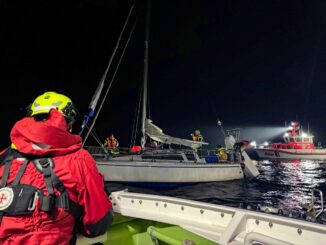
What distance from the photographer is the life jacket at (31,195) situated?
5.37 feet

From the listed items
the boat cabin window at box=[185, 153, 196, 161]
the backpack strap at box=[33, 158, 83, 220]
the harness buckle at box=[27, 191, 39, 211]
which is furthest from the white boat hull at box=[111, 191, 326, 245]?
the boat cabin window at box=[185, 153, 196, 161]

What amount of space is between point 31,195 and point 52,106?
0.83 meters

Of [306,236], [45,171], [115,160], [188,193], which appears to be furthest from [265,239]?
[115,160]

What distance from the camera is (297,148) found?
39.4 m

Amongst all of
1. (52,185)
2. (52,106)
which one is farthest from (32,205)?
(52,106)

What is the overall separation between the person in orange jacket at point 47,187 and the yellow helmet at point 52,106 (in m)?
0.08

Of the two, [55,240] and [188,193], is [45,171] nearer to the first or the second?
[55,240]

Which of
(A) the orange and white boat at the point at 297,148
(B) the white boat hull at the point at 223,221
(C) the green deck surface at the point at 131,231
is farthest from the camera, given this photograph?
(A) the orange and white boat at the point at 297,148

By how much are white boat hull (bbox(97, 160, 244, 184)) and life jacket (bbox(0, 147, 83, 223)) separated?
37.3ft

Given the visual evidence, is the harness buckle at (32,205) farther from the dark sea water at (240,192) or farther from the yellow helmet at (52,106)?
the dark sea water at (240,192)

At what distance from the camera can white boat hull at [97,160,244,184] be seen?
12.9 metres

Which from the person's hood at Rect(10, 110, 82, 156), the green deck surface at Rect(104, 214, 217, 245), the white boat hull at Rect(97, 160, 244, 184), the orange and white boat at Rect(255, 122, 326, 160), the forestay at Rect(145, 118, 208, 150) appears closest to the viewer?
the person's hood at Rect(10, 110, 82, 156)

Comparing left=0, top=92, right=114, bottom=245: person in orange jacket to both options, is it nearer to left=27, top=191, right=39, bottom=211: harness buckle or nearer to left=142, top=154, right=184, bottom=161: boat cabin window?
left=27, top=191, right=39, bottom=211: harness buckle

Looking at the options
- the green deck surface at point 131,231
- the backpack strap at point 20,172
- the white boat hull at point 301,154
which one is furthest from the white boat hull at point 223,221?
the white boat hull at point 301,154
